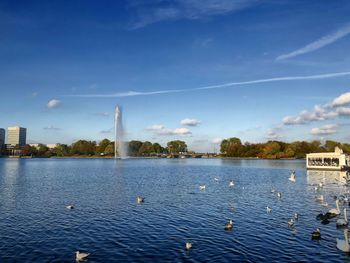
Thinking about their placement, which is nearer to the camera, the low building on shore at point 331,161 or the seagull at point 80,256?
the seagull at point 80,256

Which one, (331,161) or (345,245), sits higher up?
(331,161)

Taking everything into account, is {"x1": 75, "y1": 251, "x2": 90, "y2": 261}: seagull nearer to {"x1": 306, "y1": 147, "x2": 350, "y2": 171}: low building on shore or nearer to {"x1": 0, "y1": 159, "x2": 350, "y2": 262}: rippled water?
{"x1": 0, "y1": 159, "x2": 350, "y2": 262}: rippled water

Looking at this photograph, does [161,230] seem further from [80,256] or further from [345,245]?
[345,245]

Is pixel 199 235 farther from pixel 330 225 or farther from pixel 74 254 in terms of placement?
pixel 330 225

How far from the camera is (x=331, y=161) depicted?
377ft

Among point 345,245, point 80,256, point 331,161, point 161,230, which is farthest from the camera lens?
point 331,161

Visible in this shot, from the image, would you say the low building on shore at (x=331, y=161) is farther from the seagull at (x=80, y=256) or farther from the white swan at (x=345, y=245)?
the seagull at (x=80, y=256)

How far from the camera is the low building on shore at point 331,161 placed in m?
111

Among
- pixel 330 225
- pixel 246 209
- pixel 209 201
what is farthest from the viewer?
pixel 209 201

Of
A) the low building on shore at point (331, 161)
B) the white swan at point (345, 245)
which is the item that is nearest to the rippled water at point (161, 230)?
the white swan at point (345, 245)

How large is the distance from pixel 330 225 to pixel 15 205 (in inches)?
1502

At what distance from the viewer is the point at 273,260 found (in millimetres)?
23297

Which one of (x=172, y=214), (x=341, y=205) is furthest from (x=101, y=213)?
(x=341, y=205)

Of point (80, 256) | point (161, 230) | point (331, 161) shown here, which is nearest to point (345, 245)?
point (161, 230)
